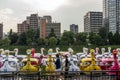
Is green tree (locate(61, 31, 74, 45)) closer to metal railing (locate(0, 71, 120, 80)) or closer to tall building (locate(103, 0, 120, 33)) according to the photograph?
tall building (locate(103, 0, 120, 33))

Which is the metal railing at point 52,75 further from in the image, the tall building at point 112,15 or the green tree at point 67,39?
the tall building at point 112,15

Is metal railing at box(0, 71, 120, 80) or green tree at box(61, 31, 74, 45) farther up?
green tree at box(61, 31, 74, 45)

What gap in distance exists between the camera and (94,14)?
640 ft

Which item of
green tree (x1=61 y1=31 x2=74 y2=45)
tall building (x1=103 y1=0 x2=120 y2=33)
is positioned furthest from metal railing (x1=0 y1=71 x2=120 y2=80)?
tall building (x1=103 y1=0 x2=120 y2=33)

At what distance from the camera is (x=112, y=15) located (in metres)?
163

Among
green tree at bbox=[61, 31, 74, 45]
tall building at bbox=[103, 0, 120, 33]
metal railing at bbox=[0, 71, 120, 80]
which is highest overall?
tall building at bbox=[103, 0, 120, 33]

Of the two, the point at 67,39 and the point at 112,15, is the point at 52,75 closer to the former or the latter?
the point at 67,39

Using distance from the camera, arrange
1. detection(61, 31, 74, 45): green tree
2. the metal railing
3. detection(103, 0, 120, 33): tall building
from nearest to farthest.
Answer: the metal railing, detection(61, 31, 74, 45): green tree, detection(103, 0, 120, 33): tall building

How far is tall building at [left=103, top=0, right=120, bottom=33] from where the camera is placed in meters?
157

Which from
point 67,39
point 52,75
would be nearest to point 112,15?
point 67,39

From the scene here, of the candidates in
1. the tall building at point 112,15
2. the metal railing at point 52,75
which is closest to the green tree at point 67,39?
the tall building at point 112,15

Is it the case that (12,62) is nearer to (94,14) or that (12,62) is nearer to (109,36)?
(109,36)

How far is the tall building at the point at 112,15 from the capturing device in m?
157

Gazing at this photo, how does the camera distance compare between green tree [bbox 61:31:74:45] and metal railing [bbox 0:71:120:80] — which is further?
green tree [bbox 61:31:74:45]
